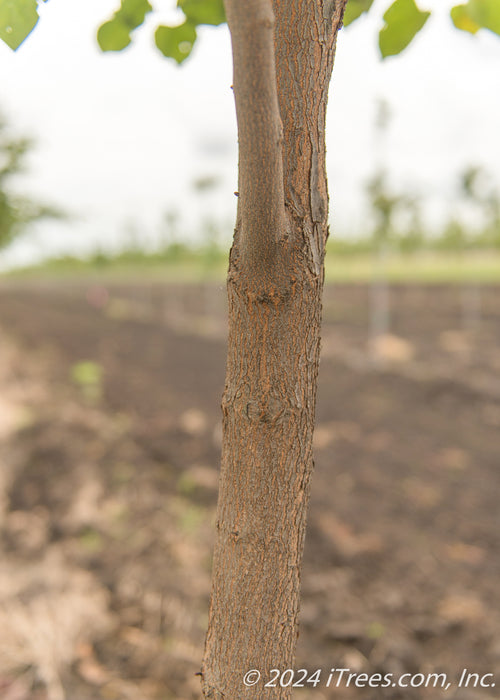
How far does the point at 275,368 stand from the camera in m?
0.96

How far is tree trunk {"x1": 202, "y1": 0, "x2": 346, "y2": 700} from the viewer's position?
36.0 inches

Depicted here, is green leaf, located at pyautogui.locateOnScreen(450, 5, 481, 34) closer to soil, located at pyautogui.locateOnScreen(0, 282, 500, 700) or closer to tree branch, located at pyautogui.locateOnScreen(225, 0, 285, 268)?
tree branch, located at pyautogui.locateOnScreen(225, 0, 285, 268)

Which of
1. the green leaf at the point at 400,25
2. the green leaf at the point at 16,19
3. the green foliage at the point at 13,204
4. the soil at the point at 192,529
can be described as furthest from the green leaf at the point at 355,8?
the green foliage at the point at 13,204

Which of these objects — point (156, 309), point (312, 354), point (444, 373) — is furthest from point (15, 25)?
point (156, 309)

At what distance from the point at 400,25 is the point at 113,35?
0.61 meters

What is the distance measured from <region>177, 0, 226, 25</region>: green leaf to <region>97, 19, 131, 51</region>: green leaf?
0.45 ft

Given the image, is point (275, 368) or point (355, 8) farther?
point (355, 8)

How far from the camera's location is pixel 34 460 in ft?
15.2

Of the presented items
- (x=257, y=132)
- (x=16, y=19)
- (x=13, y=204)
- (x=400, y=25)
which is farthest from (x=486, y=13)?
(x=13, y=204)

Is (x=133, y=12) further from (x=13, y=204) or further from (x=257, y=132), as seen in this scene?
(x=13, y=204)

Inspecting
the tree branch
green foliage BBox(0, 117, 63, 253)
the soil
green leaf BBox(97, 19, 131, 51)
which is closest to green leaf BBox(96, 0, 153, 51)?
green leaf BBox(97, 19, 131, 51)

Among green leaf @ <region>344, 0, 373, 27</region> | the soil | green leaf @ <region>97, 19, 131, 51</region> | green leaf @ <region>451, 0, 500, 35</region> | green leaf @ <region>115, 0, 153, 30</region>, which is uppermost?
green leaf @ <region>344, 0, 373, 27</region>

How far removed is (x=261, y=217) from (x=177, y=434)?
4.80 metres

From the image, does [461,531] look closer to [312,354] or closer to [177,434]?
[177,434]
